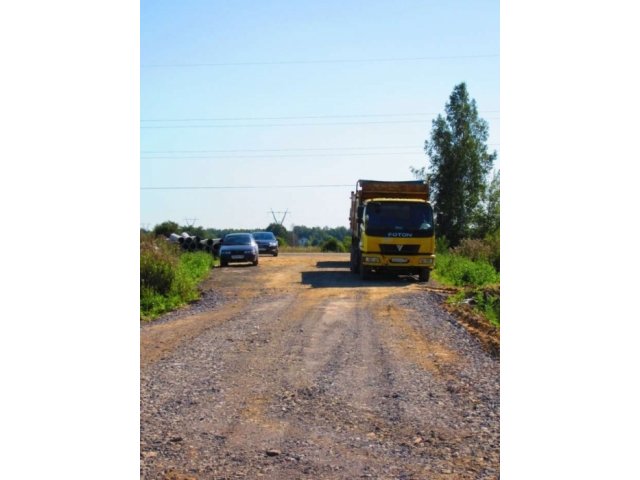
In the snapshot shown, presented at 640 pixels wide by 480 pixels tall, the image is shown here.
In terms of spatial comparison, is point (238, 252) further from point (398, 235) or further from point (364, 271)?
point (398, 235)

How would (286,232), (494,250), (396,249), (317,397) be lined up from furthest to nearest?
(286,232)
(494,250)
(396,249)
(317,397)

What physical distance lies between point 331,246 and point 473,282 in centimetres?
3942

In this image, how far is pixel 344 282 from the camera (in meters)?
23.6

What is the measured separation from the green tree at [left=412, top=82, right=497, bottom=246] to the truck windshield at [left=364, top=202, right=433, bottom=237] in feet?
77.3

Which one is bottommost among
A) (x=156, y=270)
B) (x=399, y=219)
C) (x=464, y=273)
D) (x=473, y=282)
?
(x=473, y=282)

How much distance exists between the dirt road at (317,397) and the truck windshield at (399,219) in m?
6.95

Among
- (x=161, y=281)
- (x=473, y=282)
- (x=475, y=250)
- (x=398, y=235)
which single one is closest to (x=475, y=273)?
(x=473, y=282)

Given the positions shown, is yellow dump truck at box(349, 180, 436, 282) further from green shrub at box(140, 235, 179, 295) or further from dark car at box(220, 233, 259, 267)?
dark car at box(220, 233, 259, 267)

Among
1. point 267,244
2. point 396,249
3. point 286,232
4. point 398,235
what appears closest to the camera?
point 398,235

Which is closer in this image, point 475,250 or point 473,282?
point 473,282

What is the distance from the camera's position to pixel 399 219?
22.7 meters
